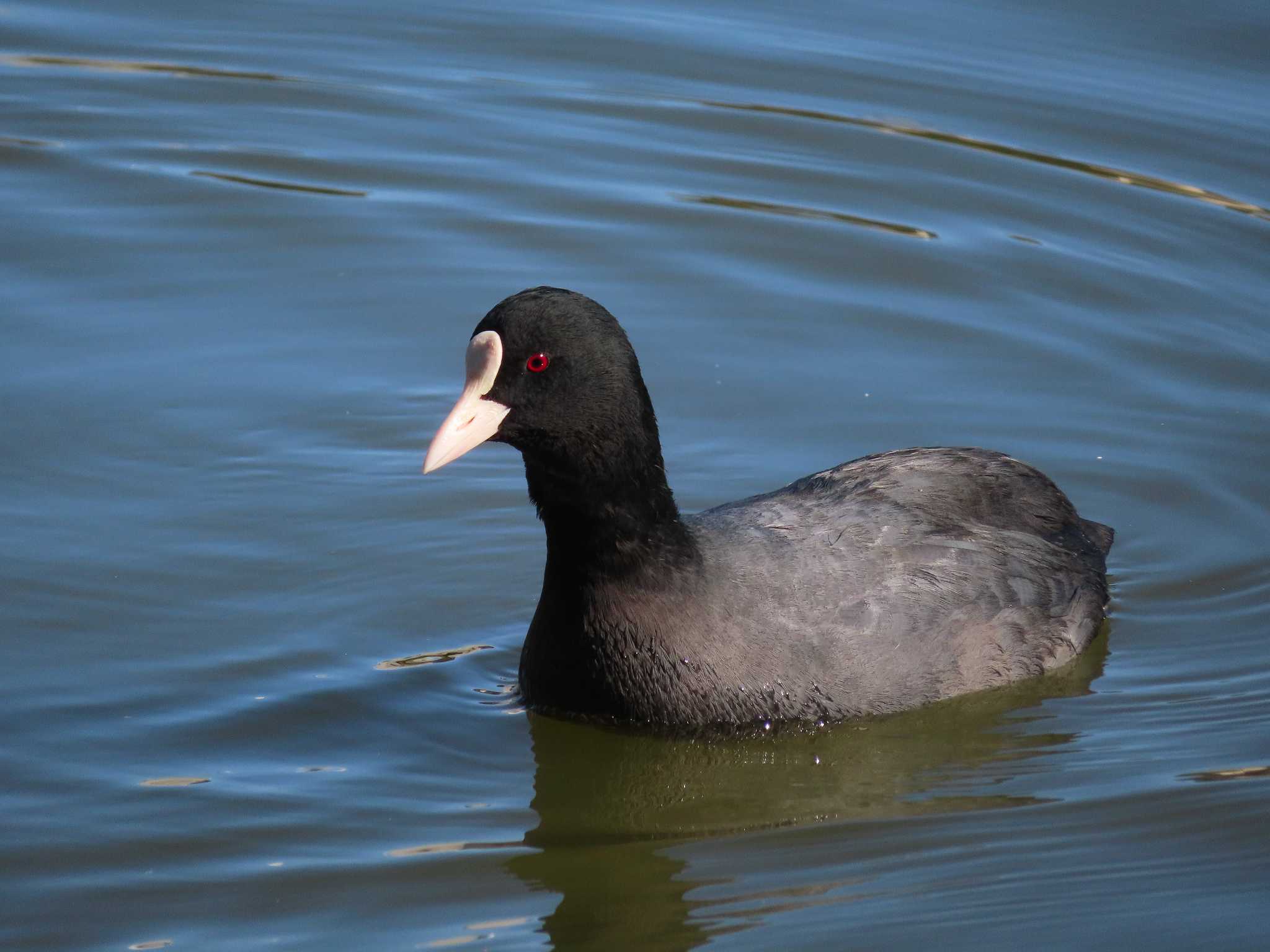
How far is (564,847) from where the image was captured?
517 cm

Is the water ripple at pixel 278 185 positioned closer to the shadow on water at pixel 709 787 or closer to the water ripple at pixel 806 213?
the water ripple at pixel 806 213

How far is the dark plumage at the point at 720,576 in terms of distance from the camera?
206 inches

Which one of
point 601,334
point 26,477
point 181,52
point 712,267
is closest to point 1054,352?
point 712,267

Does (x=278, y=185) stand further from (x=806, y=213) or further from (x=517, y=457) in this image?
(x=517, y=457)

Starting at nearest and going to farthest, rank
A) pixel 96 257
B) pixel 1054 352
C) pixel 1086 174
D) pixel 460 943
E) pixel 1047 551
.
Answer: pixel 460 943
pixel 1047 551
pixel 1054 352
pixel 96 257
pixel 1086 174

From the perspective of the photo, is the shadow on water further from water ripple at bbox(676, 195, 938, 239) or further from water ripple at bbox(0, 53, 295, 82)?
water ripple at bbox(0, 53, 295, 82)

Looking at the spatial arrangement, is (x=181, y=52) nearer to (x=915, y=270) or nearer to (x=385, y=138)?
(x=385, y=138)

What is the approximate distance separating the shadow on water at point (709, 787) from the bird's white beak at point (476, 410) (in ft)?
3.60

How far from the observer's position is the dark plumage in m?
5.24

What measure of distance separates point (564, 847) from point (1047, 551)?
2.17 m

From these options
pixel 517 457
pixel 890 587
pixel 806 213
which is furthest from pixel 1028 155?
pixel 890 587

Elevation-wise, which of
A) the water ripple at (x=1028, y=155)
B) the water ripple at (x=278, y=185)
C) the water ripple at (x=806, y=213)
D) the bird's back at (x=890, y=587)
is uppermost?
the water ripple at (x=1028, y=155)

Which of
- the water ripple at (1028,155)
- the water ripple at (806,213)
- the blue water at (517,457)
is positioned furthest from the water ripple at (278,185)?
the water ripple at (1028,155)

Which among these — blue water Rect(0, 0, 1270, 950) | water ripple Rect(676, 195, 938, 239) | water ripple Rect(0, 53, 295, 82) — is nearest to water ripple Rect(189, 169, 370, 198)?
blue water Rect(0, 0, 1270, 950)
